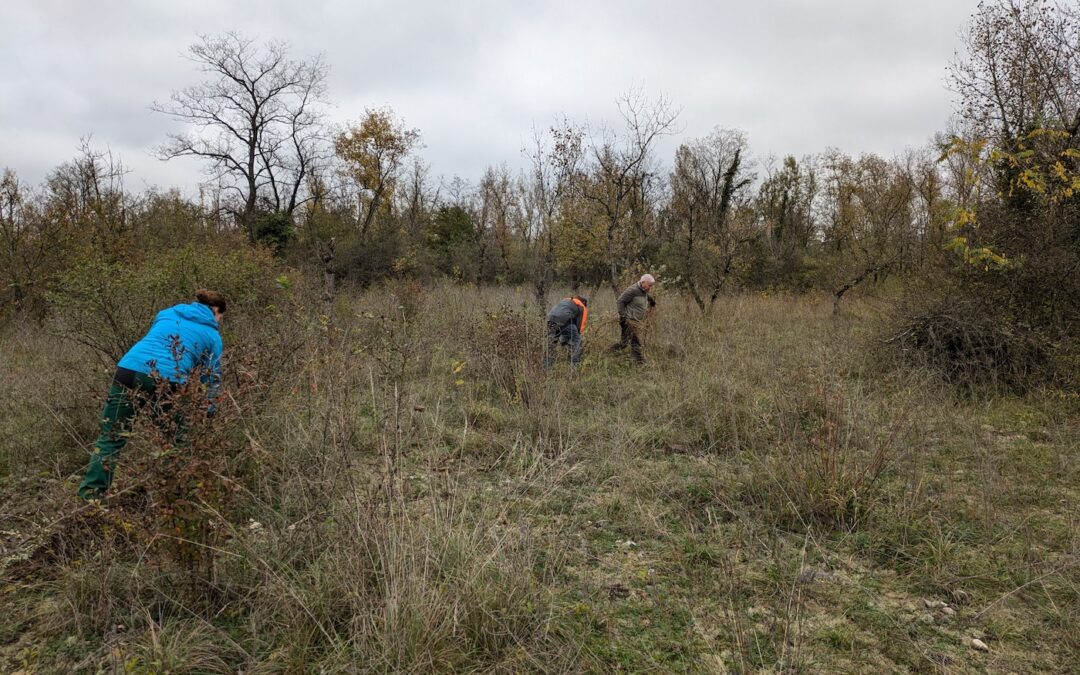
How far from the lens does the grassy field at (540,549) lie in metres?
2.25

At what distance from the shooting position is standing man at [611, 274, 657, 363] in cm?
852

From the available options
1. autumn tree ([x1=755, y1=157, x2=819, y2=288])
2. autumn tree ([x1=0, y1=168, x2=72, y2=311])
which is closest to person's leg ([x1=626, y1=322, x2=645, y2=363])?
autumn tree ([x1=0, y1=168, x2=72, y2=311])

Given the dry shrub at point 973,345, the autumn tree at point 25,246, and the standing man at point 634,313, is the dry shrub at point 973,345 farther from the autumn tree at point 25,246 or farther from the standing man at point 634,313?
the autumn tree at point 25,246

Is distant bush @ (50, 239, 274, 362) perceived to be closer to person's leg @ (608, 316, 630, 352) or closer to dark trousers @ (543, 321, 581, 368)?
dark trousers @ (543, 321, 581, 368)

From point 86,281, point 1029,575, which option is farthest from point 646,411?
point 86,281

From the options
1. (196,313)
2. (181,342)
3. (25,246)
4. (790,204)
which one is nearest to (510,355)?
(196,313)

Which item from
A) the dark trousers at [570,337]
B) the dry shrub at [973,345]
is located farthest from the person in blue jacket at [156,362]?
the dry shrub at [973,345]

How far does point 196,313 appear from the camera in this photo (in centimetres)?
388

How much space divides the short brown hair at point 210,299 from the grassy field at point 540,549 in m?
0.47

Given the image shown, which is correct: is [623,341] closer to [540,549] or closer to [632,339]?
[632,339]

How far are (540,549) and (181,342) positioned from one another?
2.59m

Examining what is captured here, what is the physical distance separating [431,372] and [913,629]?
5457 mm

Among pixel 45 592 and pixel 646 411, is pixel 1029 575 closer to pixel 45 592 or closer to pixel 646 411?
pixel 646 411

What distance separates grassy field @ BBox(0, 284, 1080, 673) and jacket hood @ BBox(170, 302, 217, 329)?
465 millimetres
